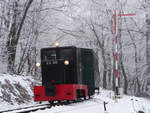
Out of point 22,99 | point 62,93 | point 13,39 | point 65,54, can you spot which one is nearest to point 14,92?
point 22,99

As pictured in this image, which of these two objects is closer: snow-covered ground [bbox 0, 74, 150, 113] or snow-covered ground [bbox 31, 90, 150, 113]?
snow-covered ground [bbox 31, 90, 150, 113]

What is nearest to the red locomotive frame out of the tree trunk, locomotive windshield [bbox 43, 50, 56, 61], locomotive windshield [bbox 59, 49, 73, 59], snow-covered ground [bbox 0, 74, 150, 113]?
snow-covered ground [bbox 0, 74, 150, 113]

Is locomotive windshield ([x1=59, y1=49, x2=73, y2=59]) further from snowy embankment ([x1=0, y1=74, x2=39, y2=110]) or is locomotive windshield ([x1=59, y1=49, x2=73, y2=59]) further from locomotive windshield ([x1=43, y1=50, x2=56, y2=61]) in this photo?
snowy embankment ([x1=0, y1=74, x2=39, y2=110])

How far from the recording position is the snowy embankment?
13.7 metres

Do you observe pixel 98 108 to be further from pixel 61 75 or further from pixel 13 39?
pixel 13 39

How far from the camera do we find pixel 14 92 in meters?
15.0

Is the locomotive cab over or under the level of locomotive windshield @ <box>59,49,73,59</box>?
under

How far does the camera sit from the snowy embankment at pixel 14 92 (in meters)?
13.7

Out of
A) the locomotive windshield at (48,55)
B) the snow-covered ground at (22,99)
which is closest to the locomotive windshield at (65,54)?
the locomotive windshield at (48,55)

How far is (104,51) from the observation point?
34344 mm

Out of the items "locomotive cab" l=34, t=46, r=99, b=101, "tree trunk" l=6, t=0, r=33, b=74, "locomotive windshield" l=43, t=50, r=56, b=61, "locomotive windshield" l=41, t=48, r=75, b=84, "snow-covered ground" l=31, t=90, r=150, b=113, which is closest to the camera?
"snow-covered ground" l=31, t=90, r=150, b=113

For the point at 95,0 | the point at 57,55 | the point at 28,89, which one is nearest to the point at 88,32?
the point at 95,0

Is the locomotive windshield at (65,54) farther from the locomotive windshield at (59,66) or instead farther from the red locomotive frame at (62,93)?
the red locomotive frame at (62,93)

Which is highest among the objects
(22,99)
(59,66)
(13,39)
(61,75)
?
(13,39)
